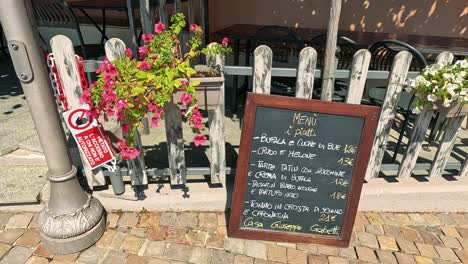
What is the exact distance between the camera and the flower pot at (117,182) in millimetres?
2383

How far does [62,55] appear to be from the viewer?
1.97 meters

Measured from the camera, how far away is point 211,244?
230 centimetres

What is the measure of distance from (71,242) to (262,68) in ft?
5.87

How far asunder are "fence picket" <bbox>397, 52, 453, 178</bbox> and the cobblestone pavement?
430mm

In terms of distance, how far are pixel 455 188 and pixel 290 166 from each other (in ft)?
5.28

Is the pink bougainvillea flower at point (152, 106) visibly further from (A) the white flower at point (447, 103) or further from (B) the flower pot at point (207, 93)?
(A) the white flower at point (447, 103)

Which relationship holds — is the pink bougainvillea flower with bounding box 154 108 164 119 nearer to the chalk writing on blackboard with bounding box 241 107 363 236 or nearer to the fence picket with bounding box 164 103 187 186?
the fence picket with bounding box 164 103 187 186

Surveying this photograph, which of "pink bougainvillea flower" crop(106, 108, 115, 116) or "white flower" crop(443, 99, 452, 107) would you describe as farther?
"white flower" crop(443, 99, 452, 107)

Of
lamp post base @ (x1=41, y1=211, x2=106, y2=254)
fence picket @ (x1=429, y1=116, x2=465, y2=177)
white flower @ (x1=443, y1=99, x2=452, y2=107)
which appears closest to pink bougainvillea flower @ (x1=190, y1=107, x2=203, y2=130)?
lamp post base @ (x1=41, y1=211, x2=106, y2=254)

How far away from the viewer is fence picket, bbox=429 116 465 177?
8.20ft

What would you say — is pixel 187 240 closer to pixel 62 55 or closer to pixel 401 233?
pixel 62 55

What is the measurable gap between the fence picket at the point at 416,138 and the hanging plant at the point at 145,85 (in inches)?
68.5

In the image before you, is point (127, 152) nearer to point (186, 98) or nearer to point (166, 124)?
point (166, 124)

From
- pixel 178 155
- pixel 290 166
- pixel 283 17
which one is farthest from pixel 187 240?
pixel 283 17
